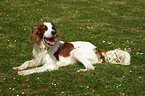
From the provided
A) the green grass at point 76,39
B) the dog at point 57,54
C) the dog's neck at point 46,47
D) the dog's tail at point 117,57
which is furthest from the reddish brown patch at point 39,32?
the dog's tail at point 117,57

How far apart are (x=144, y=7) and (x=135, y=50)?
13943 mm

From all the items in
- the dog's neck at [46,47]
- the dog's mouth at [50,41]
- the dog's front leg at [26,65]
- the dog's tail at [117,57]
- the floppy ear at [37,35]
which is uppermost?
the floppy ear at [37,35]

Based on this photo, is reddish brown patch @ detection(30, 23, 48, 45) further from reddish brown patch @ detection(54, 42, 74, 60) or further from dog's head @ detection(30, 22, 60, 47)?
reddish brown patch @ detection(54, 42, 74, 60)

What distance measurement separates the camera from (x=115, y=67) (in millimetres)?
7496

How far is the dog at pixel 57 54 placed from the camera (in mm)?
7148

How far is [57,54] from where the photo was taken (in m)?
7.57

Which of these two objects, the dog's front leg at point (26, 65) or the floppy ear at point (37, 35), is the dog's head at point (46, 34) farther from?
the dog's front leg at point (26, 65)

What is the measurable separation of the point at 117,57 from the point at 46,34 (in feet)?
8.72

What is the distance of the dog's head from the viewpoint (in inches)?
275

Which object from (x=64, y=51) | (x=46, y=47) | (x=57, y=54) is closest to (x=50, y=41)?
(x=46, y=47)

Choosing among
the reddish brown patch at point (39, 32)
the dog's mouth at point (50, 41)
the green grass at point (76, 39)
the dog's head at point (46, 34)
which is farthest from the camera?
the dog's mouth at point (50, 41)

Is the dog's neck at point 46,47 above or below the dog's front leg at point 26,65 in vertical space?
above

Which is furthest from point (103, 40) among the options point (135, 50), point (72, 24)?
point (72, 24)

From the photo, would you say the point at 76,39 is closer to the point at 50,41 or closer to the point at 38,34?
the point at 50,41
